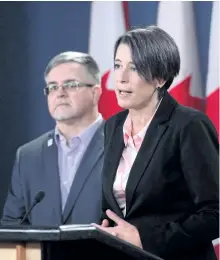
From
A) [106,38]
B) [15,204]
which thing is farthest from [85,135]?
[106,38]

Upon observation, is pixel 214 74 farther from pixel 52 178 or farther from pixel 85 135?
pixel 52 178

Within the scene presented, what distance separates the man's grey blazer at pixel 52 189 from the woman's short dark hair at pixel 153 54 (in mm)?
986

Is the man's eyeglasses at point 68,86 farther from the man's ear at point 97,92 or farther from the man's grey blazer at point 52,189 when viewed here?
the man's grey blazer at point 52,189

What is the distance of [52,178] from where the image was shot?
323cm

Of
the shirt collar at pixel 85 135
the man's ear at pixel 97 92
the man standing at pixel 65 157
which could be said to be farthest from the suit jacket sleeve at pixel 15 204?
the man's ear at pixel 97 92

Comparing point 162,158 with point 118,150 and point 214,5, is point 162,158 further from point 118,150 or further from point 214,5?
point 214,5

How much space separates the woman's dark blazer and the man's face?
3.69 ft

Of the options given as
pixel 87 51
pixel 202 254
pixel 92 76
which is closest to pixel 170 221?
pixel 202 254

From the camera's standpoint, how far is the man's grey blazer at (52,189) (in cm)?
311

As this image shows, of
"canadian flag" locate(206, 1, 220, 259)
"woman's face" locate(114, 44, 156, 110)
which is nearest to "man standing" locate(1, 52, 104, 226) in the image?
"canadian flag" locate(206, 1, 220, 259)

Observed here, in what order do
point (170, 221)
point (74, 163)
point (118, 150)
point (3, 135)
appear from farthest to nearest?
point (3, 135), point (74, 163), point (118, 150), point (170, 221)

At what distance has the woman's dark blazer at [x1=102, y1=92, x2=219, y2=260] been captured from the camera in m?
2.14

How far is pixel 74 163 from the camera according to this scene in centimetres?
327

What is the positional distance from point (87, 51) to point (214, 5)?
68 centimetres
